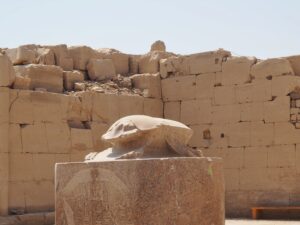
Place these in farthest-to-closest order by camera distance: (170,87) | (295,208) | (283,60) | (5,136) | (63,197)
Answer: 1. (170,87)
2. (283,60)
3. (295,208)
4. (5,136)
5. (63,197)

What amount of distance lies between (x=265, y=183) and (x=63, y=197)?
7.00 metres

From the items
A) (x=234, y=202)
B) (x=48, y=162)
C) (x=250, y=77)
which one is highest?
(x=250, y=77)

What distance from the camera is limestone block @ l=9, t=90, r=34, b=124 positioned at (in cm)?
1136

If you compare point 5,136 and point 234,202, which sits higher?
point 5,136

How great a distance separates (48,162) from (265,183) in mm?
4442

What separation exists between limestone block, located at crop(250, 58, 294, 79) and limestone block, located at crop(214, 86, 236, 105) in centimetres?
60

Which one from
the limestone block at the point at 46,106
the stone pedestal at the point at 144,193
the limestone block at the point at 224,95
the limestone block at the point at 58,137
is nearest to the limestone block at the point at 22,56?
the limestone block at the point at 46,106

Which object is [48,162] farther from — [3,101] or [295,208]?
[295,208]

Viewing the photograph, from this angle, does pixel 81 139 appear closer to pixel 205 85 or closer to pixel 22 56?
pixel 22 56

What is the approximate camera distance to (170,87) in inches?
556

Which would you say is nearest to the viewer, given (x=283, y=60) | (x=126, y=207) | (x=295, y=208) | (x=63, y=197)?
(x=126, y=207)

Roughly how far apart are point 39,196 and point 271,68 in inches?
212

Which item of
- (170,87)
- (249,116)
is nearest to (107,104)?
(170,87)

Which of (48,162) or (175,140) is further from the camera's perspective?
(48,162)
